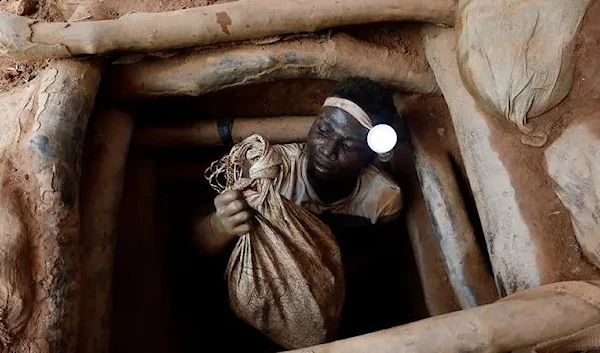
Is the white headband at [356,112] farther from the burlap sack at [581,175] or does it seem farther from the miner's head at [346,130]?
the burlap sack at [581,175]

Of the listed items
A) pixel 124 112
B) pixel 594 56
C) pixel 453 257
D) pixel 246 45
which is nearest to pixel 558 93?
pixel 594 56

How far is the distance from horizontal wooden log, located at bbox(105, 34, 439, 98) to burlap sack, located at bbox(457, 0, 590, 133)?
0.39 metres

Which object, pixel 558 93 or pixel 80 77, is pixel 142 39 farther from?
pixel 558 93

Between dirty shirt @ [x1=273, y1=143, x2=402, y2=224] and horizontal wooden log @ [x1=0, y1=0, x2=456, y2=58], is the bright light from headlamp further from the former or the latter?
horizontal wooden log @ [x1=0, y1=0, x2=456, y2=58]

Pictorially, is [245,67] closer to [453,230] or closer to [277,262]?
[277,262]

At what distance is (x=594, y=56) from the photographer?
1512 mm

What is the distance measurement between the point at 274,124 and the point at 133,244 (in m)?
0.61

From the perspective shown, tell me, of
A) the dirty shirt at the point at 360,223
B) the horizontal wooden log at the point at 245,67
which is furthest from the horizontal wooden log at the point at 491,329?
the horizontal wooden log at the point at 245,67

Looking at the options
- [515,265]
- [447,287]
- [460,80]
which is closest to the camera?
[515,265]

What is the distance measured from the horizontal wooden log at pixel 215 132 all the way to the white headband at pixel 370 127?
302mm

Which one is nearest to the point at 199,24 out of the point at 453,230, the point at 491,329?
the point at 453,230

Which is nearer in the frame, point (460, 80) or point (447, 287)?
point (460, 80)

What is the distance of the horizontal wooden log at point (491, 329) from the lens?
3.80ft

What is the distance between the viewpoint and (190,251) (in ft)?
6.41
